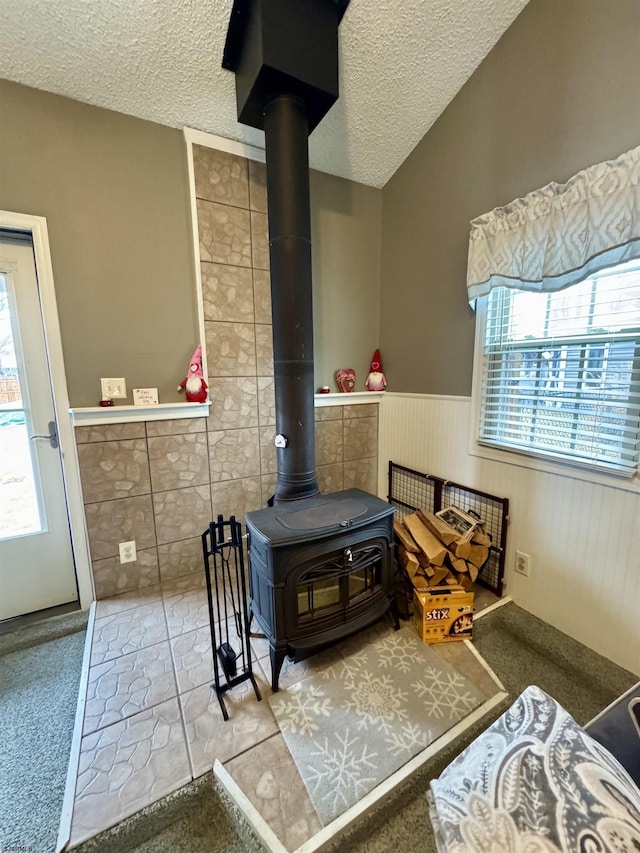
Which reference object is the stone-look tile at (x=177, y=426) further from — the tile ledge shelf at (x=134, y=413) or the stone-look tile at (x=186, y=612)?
the stone-look tile at (x=186, y=612)

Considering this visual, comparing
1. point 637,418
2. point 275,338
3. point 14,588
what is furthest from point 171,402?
point 637,418

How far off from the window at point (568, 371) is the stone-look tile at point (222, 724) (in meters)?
1.67

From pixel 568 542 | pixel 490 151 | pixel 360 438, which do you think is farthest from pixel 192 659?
pixel 490 151

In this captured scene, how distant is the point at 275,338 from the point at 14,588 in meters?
1.91

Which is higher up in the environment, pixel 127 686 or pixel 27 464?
pixel 27 464

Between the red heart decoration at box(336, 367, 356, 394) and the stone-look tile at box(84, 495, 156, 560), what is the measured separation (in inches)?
57.3

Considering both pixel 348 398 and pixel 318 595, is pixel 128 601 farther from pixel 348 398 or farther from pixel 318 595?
pixel 348 398

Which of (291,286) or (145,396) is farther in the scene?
(145,396)

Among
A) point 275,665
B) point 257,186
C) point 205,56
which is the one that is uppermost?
point 205,56

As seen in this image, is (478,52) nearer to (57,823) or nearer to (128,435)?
(128,435)

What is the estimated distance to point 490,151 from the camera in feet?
5.91

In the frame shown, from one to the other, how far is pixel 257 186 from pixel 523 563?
264 cm

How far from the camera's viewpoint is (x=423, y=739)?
1.22m

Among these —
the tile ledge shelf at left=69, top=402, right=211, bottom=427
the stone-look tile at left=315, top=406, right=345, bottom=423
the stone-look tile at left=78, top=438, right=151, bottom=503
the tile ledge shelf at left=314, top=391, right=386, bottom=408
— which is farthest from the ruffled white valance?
the stone-look tile at left=78, top=438, right=151, bottom=503
